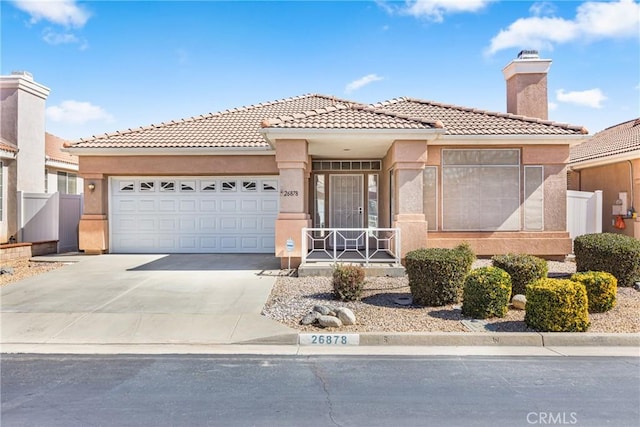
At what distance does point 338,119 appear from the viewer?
1109 centimetres

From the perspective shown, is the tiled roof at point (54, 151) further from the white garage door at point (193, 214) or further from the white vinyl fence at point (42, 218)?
the white garage door at point (193, 214)

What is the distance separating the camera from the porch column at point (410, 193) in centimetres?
1115

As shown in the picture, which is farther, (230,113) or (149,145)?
(230,113)

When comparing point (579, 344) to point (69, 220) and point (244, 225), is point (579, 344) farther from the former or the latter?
point (69, 220)

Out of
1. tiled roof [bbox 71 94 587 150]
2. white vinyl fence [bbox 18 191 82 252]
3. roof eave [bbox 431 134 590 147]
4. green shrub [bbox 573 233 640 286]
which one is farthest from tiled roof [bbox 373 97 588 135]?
white vinyl fence [bbox 18 191 82 252]

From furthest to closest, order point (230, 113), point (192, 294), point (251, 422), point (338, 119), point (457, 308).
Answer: point (230, 113)
point (338, 119)
point (192, 294)
point (457, 308)
point (251, 422)

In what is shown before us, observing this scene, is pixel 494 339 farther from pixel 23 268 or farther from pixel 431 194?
pixel 23 268

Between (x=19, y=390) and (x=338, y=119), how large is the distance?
8526 millimetres

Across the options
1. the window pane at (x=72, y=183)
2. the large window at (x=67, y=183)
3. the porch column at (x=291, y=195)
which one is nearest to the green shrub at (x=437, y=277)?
the porch column at (x=291, y=195)

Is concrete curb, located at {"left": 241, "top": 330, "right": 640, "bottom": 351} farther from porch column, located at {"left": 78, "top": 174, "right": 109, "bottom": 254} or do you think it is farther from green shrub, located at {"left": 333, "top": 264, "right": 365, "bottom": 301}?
porch column, located at {"left": 78, "top": 174, "right": 109, "bottom": 254}

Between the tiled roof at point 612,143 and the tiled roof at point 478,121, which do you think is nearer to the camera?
the tiled roof at point 478,121

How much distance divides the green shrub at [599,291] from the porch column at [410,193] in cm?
416

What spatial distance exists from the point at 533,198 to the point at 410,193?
13.4ft

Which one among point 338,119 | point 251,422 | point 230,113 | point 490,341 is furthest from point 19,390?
point 230,113
